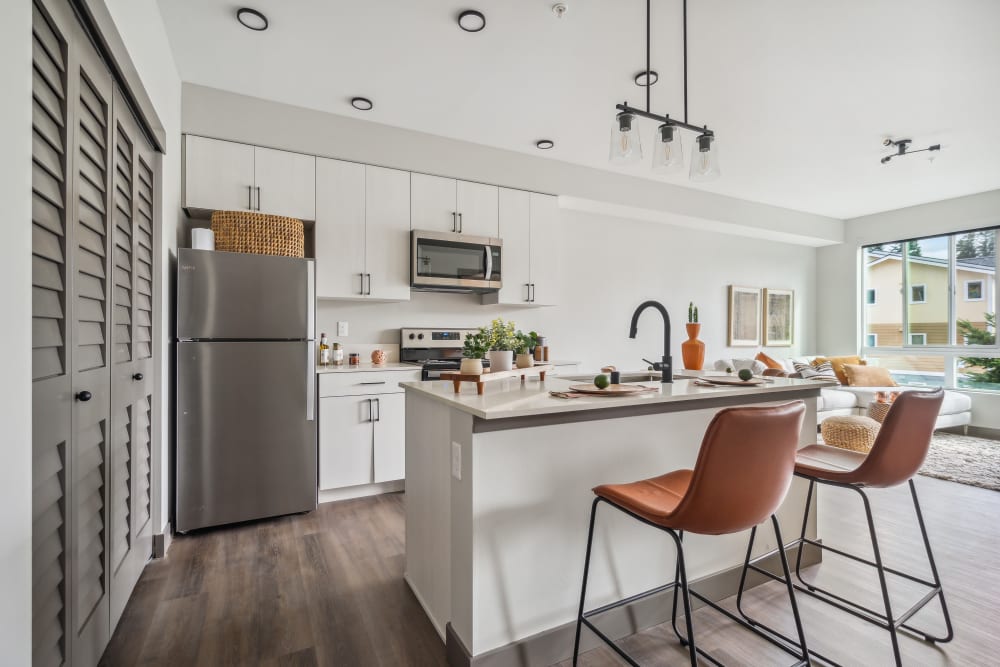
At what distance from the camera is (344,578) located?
2.18m

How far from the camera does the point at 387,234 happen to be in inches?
140

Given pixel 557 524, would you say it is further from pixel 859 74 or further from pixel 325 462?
pixel 859 74

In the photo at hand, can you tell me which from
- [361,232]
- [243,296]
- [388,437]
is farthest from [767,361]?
[243,296]

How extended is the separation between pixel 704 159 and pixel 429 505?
1939mm

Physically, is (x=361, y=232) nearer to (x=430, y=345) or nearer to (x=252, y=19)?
(x=430, y=345)

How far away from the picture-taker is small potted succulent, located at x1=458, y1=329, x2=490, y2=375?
1721 millimetres

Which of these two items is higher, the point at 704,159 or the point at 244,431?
the point at 704,159

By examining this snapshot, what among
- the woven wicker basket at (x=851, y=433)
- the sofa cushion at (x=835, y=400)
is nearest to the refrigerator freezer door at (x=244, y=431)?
the woven wicker basket at (x=851, y=433)

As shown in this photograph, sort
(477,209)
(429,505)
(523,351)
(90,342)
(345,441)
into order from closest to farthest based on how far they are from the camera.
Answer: (90,342) < (429,505) < (523,351) < (345,441) < (477,209)

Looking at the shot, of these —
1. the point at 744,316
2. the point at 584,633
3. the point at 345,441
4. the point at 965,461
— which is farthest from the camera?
the point at 744,316

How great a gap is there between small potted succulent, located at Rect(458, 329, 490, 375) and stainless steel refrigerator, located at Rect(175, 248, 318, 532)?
55.8 inches

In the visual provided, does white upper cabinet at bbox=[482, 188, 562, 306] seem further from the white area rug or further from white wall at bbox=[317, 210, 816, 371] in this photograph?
the white area rug

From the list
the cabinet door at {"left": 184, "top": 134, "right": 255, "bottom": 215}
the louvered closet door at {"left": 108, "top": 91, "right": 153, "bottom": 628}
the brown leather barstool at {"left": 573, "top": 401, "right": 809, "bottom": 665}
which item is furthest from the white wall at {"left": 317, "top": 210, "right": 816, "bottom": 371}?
the brown leather barstool at {"left": 573, "top": 401, "right": 809, "bottom": 665}

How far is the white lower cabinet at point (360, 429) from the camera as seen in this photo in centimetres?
311
